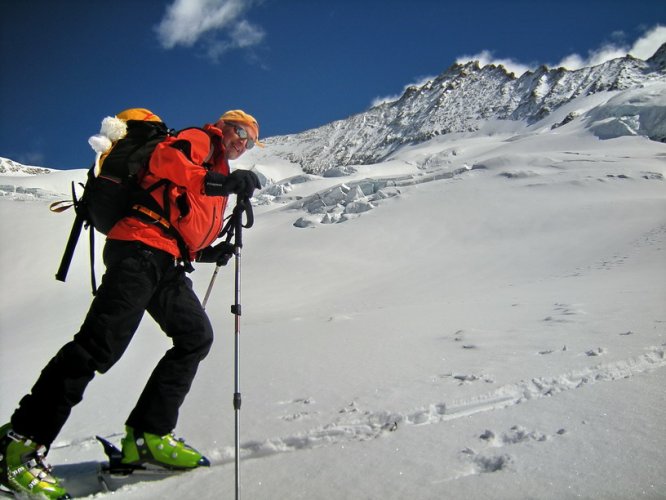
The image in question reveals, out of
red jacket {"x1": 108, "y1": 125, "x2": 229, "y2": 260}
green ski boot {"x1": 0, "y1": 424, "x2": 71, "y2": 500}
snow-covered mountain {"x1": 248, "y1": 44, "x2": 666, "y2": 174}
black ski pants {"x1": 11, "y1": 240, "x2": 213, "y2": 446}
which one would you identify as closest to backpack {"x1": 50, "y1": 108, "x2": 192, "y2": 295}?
red jacket {"x1": 108, "y1": 125, "x2": 229, "y2": 260}

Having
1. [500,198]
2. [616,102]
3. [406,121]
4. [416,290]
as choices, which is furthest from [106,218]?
[406,121]

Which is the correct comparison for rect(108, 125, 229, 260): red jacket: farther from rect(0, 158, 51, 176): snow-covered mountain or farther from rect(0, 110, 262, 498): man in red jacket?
A: rect(0, 158, 51, 176): snow-covered mountain

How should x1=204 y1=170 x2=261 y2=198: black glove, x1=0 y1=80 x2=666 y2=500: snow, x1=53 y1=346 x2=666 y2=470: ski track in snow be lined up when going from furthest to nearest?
1. x1=204 y1=170 x2=261 y2=198: black glove
2. x1=53 y1=346 x2=666 y2=470: ski track in snow
3. x1=0 y1=80 x2=666 y2=500: snow

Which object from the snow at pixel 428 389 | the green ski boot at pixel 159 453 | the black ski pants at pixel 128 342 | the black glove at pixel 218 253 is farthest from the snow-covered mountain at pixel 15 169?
the green ski boot at pixel 159 453

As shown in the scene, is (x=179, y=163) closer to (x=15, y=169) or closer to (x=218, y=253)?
(x=218, y=253)

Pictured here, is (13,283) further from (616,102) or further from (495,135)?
(495,135)

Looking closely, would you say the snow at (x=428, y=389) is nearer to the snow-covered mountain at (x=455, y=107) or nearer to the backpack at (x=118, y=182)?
the backpack at (x=118, y=182)

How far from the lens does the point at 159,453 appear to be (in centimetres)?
226

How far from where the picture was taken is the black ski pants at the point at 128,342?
7.27 feet

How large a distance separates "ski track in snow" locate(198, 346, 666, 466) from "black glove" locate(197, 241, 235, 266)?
116cm

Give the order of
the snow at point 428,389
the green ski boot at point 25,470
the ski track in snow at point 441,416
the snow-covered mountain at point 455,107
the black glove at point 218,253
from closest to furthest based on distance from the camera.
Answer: the snow at point 428,389 < the green ski boot at point 25,470 < the ski track in snow at point 441,416 < the black glove at point 218,253 < the snow-covered mountain at point 455,107

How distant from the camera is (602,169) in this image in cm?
2300

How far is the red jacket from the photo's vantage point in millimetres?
2475

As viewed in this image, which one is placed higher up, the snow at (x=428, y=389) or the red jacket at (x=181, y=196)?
the red jacket at (x=181, y=196)
